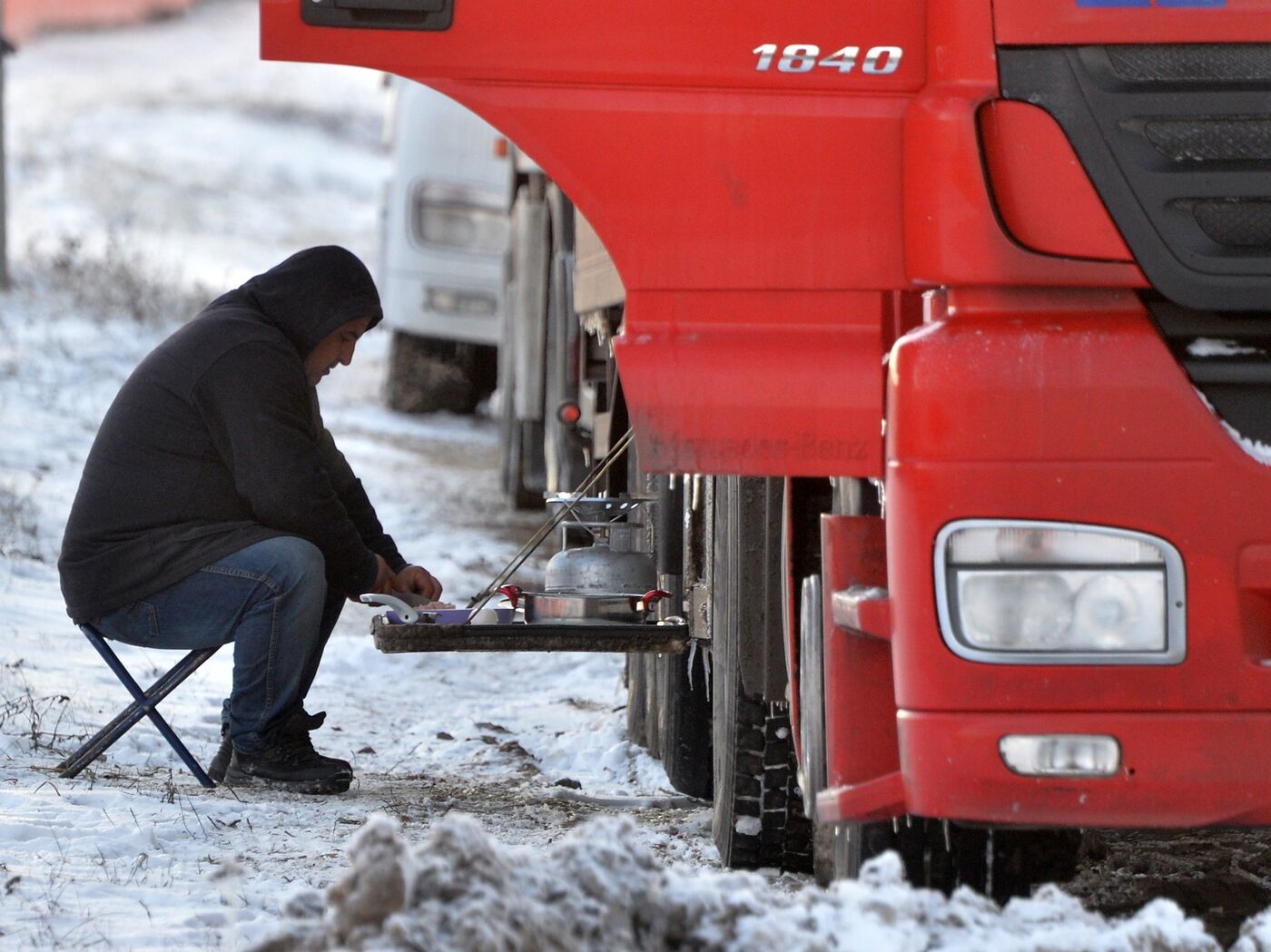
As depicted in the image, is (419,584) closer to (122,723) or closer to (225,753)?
(225,753)

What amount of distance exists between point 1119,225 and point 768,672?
4.07 ft

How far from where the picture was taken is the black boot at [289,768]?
4.79 meters

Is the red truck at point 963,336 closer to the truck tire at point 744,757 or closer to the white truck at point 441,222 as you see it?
the truck tire at point 744,757

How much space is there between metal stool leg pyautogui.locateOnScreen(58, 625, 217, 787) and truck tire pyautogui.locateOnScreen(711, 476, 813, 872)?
1397 mm

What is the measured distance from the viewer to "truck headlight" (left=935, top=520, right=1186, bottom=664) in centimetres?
277

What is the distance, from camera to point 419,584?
16.2 feet

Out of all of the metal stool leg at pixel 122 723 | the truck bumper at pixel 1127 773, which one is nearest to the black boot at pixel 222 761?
the metal stool leg at pixel 122 723

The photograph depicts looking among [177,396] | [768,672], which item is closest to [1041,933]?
[768,672]

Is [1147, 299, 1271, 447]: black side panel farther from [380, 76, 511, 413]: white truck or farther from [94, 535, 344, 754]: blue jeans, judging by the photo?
[380, 76, 511, 413]: white truck

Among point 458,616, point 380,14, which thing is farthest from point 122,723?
point 380,14

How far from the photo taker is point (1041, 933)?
2834 millimetres

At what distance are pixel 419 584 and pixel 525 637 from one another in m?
0.71

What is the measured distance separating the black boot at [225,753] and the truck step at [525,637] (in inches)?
27.6

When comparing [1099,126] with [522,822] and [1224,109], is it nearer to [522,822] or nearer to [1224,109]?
[1224,109]
